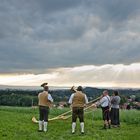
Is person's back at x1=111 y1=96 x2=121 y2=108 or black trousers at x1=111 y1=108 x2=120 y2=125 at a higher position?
person's back at x1=111 y1=96 x2=121 y2=108

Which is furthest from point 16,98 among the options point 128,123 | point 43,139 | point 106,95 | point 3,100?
point 43,139

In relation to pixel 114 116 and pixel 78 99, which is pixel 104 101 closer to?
pixel 114 116

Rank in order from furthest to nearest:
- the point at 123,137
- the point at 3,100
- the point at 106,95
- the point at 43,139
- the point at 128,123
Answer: the point at 3,100 → the point at 128,123 → the point at 106,95 → the point at 123,137 → the point at 43,139

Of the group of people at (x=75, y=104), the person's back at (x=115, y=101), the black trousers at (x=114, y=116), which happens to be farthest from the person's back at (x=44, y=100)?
the black trousers at (x=114, y=116)

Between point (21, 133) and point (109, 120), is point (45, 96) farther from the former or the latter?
point (109, 120)

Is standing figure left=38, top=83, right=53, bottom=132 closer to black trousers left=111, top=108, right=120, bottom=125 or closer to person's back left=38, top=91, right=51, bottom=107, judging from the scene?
person's back left=38, top=91, right=51, bottom=107

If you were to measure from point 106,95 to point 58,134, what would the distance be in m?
4.80

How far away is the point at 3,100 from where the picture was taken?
7769 centimetres

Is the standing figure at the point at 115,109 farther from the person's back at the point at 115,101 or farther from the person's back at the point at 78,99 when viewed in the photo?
the person's back at the point at 78,99

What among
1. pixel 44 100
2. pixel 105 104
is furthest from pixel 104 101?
pixel 44 100

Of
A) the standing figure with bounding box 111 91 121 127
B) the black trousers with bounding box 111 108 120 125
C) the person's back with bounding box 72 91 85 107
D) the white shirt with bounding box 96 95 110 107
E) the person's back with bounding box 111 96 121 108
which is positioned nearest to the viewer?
the person's back with bounding box 72 91 85 107

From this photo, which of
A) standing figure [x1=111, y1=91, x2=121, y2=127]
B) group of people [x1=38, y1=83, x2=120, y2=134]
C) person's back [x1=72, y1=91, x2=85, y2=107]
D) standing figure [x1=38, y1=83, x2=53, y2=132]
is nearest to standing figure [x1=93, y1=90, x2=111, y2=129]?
group of people [x1=38, y1=83, x2=120, y2=134]

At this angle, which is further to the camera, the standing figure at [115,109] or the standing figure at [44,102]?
the standing figure at [115,109]

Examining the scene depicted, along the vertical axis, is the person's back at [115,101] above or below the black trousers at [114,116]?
above
